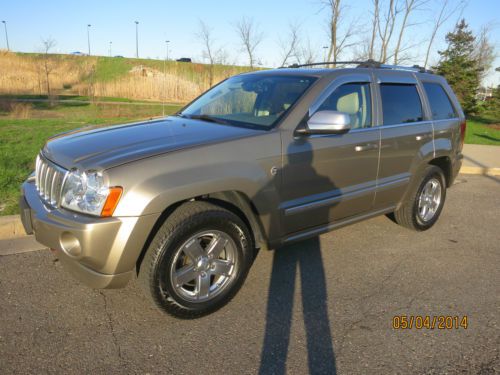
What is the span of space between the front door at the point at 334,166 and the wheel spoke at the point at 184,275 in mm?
867

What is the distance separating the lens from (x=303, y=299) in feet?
10.6

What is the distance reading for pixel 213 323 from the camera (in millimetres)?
2906

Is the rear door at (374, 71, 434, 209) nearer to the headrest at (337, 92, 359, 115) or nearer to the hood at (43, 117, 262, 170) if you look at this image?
the headrest at (337, 92, 359, 115)

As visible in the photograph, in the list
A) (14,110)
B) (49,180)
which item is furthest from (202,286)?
(14,110)

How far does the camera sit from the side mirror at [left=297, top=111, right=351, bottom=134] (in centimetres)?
313

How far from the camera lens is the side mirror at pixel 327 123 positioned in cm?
313

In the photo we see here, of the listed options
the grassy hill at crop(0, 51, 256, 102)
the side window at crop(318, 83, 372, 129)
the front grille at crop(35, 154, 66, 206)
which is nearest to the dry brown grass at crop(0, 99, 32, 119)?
the grassy hill at crop(0, 51, 256, 102)

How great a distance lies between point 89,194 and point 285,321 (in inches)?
64.1

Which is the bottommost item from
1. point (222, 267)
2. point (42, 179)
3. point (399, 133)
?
point (222, 267)

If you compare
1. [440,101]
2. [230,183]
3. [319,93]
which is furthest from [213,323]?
[440,101]

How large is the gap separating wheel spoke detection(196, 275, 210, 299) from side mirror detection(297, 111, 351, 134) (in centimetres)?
137

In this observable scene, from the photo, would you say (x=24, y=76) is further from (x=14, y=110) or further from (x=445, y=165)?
(x=445, y=165)

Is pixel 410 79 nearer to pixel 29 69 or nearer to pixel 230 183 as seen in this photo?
pixel 230 183

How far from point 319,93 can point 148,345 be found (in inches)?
93.6
